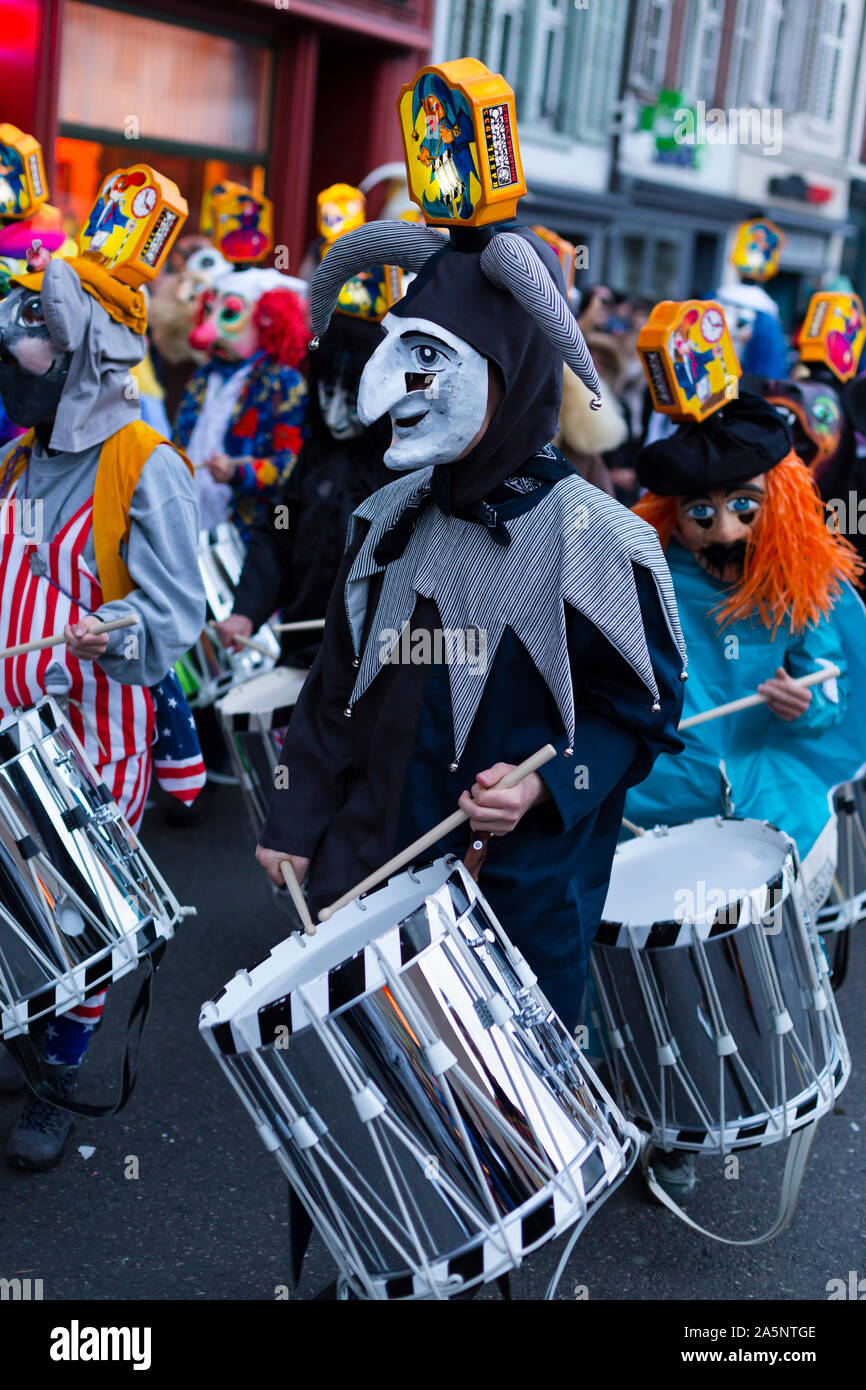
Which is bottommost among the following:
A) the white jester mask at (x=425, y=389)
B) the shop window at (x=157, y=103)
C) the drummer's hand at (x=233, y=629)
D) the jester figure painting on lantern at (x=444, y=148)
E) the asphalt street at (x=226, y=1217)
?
the asphalt street at (x=226, y=1217)

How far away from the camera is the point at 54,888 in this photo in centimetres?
270

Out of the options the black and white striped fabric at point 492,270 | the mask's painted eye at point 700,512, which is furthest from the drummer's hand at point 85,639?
the mask's painted eye at point 700,512

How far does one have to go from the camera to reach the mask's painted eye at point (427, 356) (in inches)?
85.4

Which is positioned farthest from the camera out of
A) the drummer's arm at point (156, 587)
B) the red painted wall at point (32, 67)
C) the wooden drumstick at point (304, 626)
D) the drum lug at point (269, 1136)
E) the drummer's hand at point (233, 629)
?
the red painted wall at point (32, 67)

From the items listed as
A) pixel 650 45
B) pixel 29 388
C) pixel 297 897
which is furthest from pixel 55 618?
pixel 650 45

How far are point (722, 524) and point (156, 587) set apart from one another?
129cm

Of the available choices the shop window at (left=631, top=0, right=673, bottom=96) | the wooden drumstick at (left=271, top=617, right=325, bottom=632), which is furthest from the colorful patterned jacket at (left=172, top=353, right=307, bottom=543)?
the shop window at (left=631, top=0, right=673, bottom=96)

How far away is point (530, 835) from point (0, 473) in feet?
5.26

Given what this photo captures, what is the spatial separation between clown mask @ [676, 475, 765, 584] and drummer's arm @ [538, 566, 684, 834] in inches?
44.8

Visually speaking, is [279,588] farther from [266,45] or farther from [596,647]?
[266,45]

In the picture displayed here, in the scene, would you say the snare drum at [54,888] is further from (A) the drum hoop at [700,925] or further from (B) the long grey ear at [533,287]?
(B) the long grey ear at [533,287]

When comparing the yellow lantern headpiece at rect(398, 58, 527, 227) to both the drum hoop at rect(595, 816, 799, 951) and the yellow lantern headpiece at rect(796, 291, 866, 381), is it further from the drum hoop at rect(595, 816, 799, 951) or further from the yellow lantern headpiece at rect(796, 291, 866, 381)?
the yellow lantern headpiece at rect(796, 291, 866, 381)

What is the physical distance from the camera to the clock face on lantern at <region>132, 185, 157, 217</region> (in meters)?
3.21

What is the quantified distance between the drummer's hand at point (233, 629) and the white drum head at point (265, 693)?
0.41ft
